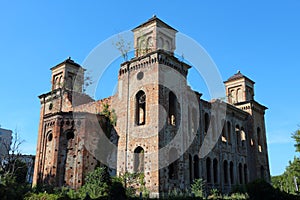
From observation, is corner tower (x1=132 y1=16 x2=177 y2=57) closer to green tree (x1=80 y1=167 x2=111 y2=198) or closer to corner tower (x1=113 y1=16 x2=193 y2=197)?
corner tower (x1=113 y1=16 x2=193 y2=197)

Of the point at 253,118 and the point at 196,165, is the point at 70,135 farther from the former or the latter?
the point at 253,118

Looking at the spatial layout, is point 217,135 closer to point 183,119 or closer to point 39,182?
point 183,119

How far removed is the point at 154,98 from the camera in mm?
22000

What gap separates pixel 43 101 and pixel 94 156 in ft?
35.5

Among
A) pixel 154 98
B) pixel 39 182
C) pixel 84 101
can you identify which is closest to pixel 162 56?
pixel 154 98

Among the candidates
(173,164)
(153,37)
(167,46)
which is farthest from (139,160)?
(167,46)

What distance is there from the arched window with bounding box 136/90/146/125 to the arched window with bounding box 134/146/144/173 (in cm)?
206

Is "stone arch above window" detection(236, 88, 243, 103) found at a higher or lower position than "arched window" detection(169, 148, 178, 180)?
higher

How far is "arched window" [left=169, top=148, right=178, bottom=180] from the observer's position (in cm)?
2147

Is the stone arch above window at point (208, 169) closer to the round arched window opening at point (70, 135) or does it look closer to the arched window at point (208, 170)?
the arched window at point (208, 170)

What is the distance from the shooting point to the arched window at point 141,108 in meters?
23.3

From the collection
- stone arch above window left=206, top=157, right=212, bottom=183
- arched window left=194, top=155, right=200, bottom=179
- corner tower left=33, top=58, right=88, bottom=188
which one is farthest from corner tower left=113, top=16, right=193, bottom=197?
stone arch above window left=206, top=157, right=212, bottom=183

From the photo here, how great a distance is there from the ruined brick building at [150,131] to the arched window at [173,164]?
69mm

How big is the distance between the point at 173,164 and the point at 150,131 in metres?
2.86
